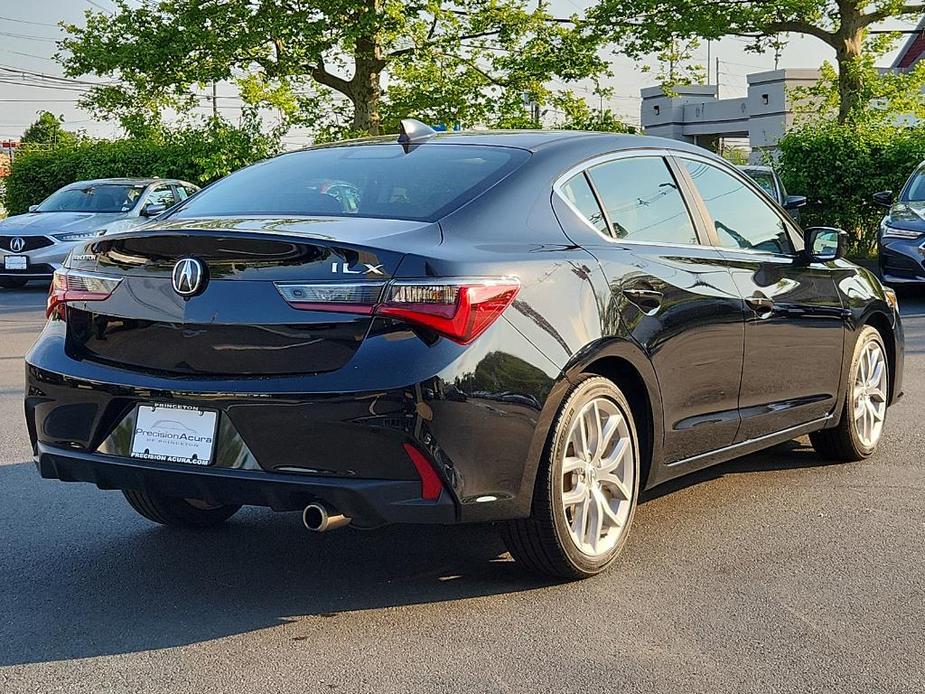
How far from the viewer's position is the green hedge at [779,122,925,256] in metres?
20.0

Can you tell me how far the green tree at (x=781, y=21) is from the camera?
24938mm

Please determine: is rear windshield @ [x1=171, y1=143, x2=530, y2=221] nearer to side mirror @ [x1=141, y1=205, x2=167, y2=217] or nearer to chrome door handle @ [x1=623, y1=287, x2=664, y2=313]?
side mirror @ [x1=141, y1=205, x2=167, y2=217]

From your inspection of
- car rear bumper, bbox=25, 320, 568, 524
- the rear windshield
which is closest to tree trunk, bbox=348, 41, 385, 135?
the rear windshield

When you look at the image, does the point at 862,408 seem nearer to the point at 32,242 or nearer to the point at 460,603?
the point at 460,603

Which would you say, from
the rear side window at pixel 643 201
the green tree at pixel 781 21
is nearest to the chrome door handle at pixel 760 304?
the rear side window at pixel 643 201

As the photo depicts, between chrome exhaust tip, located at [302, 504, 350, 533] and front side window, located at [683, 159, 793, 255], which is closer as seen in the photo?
chrome exhaust tip, located at [302, 504, 350, 533]

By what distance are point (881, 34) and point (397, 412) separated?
24293 mm

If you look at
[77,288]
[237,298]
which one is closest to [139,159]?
[77,288]

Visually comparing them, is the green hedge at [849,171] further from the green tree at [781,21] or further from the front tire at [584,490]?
the front tire at [584,490]

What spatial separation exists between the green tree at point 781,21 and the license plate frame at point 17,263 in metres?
14.4

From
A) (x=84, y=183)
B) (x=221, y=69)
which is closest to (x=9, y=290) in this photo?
(x=84, y=183)

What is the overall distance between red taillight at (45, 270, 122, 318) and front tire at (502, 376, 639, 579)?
1511 mm

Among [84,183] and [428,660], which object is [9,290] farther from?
[428,660]

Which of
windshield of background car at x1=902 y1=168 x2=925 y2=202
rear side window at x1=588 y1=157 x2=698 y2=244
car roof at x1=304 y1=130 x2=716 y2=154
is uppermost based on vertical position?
car roof at x1=304 y1=130 x2=716 y2=154
